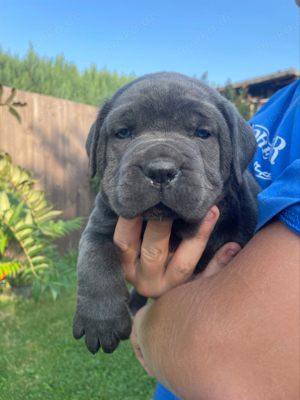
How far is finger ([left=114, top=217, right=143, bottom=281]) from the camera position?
194 cm

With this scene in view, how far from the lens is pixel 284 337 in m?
1.06

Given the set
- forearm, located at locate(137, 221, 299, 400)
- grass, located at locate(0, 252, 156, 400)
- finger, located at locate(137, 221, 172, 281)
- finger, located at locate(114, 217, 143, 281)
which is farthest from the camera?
grass, located at locate(0, 252, 156, 400)

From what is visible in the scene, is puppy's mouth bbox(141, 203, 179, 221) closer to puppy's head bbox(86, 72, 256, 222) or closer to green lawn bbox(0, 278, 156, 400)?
puppy's head bbox(86, 72, 256, 222)

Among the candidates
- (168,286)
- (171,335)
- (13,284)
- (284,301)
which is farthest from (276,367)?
(13,284)

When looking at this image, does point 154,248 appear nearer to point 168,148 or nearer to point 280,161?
point 168,148

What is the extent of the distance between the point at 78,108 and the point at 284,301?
25.9 feet

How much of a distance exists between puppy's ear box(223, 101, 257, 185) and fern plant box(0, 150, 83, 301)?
336cm

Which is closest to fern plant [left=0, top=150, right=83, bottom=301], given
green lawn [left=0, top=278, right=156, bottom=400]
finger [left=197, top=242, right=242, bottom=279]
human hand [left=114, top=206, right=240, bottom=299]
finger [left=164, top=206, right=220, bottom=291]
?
green lawn [left=0, top=278, right=156, bottom=400]

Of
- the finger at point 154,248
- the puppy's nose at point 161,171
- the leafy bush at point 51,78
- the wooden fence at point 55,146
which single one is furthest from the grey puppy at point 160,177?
the leafy bush at point 51,78

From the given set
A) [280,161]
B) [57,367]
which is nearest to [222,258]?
[280,161]

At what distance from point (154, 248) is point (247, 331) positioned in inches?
32.5

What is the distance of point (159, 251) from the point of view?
1896mm

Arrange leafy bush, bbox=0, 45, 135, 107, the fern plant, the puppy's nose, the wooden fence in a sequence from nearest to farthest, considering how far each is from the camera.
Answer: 1. the puppy's nose
2. the fern plant
3. the wooden fence
4. leafy bush, bbox=0, 45, 135, 107

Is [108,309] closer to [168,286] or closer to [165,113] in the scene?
[168,286]
